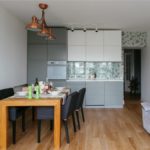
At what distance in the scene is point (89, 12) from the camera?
437cm

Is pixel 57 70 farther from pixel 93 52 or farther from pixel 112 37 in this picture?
pixel 112 37

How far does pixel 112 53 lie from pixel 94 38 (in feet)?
2.49

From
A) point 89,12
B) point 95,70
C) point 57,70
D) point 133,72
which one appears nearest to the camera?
point 89,12

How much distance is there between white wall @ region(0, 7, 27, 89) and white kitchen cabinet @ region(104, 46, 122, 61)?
255 centimetres

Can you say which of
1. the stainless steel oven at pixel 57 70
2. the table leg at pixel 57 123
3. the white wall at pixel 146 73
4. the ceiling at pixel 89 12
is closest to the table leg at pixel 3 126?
the table leg at pixel 57 123

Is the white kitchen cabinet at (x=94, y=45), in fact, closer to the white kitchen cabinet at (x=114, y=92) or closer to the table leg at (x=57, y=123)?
the white kitchen cabinet at (x=114, y=92)

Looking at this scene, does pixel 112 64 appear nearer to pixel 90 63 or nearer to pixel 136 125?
pixel 90 63

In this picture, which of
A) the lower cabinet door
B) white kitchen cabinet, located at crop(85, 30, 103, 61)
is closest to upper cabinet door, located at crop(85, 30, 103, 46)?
white kitchen cabinet, located at crop(85, 30, 103, 61)

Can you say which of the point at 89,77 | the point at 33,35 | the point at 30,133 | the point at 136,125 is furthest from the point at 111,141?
the point at 33,35

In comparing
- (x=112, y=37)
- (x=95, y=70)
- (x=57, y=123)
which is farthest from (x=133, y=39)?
(x=57, y=123)

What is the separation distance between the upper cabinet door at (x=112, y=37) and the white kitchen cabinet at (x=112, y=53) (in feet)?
0.42

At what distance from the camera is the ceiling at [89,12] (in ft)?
12.4

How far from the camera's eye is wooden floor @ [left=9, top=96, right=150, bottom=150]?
298 centimetres

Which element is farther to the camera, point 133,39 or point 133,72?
point 133,72
